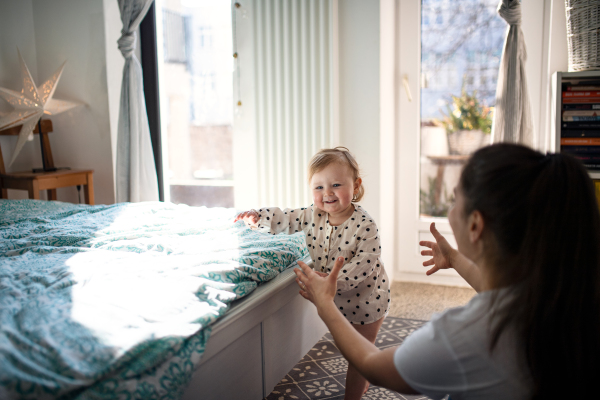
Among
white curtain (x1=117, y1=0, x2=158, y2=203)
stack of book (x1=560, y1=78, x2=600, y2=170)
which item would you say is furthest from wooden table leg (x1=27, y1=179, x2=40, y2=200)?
stack of book (x1=560, y1=78, x2=600, y2=170)

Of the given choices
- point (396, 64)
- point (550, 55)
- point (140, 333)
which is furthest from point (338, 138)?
point (140, 333)

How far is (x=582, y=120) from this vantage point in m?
1.88

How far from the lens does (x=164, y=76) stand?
345 centimetres

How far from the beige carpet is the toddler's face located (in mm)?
1164

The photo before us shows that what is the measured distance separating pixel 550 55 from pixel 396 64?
0.84 meters

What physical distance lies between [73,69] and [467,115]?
2818mm

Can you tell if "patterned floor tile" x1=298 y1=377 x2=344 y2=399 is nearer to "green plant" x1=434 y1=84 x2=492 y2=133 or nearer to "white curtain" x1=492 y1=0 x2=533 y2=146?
"white curtain" x1=492 y1=0 x2=533 y2=146

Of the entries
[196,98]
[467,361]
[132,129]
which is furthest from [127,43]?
[467,361]

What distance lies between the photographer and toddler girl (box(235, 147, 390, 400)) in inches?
53.4

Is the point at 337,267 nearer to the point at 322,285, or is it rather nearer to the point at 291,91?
the point at 322,285

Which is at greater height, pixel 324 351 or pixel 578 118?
pixel 578 118

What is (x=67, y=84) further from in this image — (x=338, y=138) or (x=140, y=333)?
(x=140, y=333)

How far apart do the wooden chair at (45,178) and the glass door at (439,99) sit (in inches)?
87.0

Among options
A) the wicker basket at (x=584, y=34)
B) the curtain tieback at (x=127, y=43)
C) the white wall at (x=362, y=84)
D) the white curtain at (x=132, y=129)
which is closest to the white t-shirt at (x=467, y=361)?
the wicker basket at (x=584, y=34)
